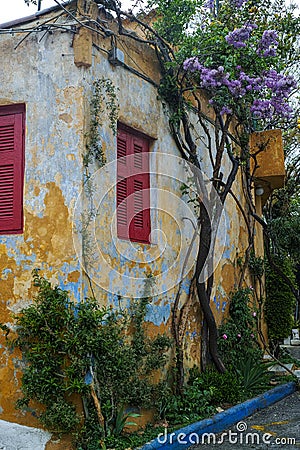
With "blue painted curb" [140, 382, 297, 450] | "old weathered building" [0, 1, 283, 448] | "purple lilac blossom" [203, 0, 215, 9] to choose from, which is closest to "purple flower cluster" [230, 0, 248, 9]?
"purple lilac blossom" [203, 0, 215, 9]

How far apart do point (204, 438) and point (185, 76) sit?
15.6 ft

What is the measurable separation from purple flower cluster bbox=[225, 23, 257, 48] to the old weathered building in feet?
4.26

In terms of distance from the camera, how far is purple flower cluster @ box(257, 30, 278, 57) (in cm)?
Answer: 777

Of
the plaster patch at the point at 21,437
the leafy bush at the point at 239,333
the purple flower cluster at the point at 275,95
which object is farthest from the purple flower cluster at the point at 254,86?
the plaster patch at the point at 21,437

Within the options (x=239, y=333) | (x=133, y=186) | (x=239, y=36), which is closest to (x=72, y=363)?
(x=133, y=186)

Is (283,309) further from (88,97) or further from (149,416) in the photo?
(88,97)

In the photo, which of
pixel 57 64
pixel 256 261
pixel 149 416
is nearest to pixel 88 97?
pixel 57 64

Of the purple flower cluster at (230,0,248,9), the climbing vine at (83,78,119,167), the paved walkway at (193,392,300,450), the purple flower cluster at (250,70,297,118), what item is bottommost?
the paved walkway at (193,392,300,450)

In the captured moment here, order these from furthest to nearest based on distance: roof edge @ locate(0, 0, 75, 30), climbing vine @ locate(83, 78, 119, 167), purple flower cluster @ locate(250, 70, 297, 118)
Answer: purple flower cluster @ locate(250, 70, 297, 118)
roof edge @ locate(0, 0, 75, 30)
climbing vine @ locate(83, 78, 119, 167)

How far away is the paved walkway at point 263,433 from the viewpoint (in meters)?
6.48

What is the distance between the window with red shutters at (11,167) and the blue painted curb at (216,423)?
9.09 feet

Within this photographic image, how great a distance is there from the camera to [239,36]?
7.73 m

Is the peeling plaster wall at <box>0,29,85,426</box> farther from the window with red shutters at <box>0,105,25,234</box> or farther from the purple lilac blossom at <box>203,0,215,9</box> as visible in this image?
the purple lilac blossom at <box>203,0,215,9</box>

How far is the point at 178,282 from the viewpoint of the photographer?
796cm
